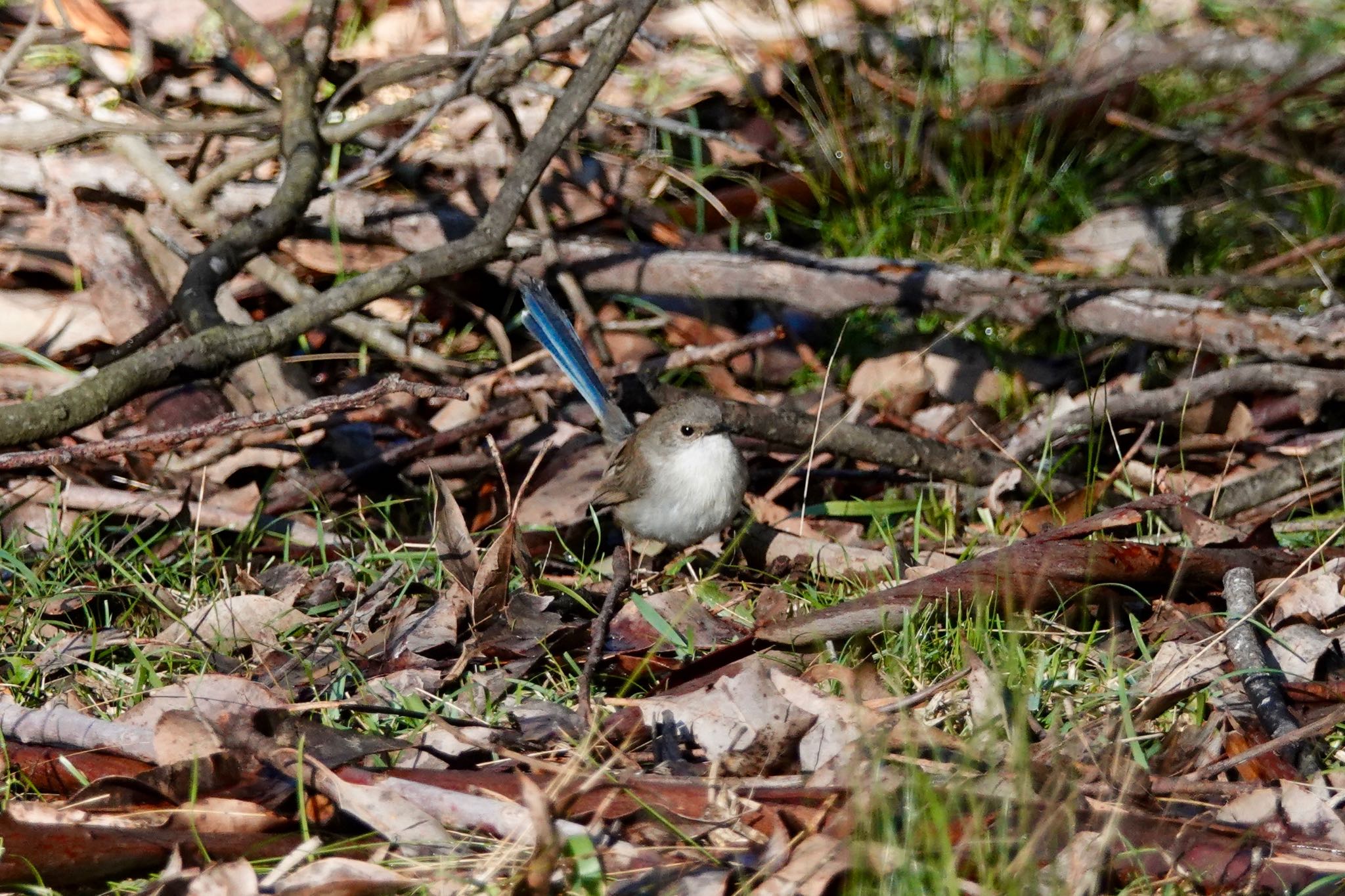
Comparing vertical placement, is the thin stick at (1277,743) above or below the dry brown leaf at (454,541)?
below

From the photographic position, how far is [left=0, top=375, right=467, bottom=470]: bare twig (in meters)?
3.55

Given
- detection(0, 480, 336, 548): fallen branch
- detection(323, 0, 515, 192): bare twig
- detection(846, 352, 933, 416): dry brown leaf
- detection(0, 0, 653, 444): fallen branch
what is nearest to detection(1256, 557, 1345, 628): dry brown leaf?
detection(846, 352, 933, 416): dry brown leaf

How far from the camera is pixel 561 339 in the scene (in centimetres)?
506

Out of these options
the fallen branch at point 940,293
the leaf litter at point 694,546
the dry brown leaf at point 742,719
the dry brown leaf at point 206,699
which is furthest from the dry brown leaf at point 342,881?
the fallen branch at point 940,293

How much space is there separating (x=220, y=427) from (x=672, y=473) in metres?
1.63

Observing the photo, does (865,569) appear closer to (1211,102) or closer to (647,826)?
(647,826)

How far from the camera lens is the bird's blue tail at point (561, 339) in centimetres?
504

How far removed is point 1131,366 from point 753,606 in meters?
2.37

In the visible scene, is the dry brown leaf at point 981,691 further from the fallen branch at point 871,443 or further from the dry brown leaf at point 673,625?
the fallen branch at point 871,443

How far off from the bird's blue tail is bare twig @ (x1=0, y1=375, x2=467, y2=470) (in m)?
1.43

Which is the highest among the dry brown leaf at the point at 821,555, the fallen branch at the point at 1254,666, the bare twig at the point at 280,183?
the bare twig at the point at 280,183

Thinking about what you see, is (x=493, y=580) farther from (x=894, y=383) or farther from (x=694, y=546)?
(x=894, y=383)

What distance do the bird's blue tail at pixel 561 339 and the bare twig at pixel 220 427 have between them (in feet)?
4.69

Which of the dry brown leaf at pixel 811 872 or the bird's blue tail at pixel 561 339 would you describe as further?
the bird's blue tail at pixel 561 339
